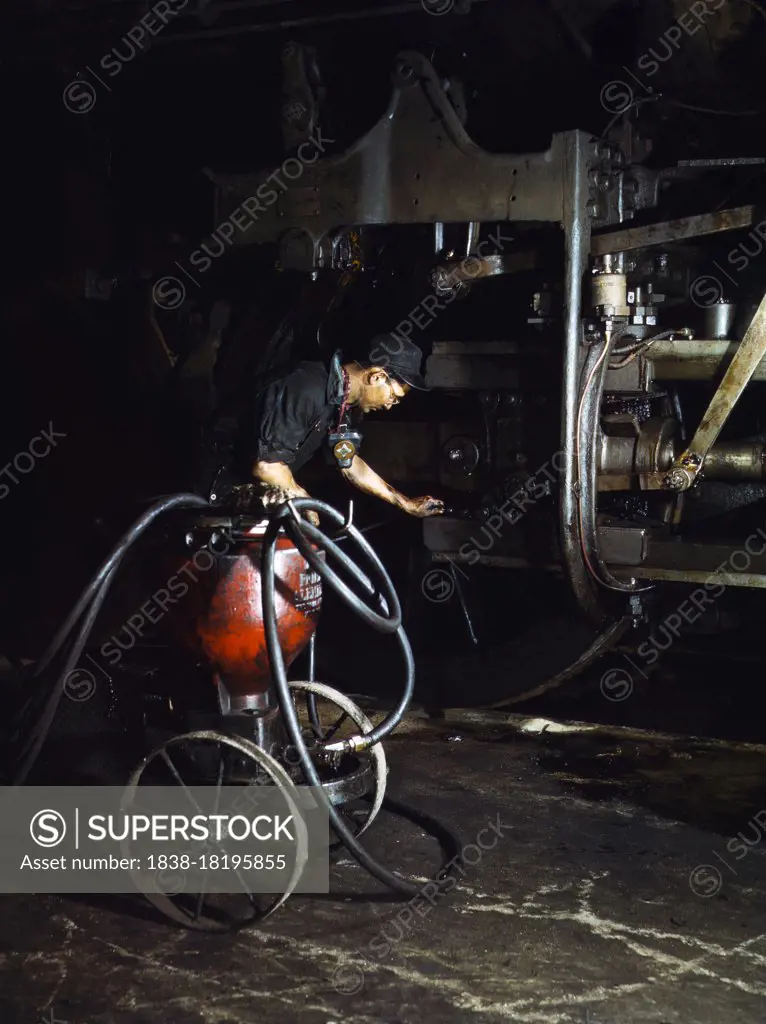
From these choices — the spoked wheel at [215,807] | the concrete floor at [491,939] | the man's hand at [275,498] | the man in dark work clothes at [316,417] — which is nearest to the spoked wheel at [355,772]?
the concrete floor at [491,939]

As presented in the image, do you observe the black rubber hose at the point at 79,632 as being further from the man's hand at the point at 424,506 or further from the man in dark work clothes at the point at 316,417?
the man's hand at the point at 424,506

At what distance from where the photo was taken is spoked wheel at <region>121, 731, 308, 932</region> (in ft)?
11.6

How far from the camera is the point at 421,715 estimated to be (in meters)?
5.71

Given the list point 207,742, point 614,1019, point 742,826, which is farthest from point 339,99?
point 614,1019

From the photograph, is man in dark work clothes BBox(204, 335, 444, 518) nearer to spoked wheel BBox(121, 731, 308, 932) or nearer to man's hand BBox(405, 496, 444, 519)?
man's hand BBox(405, 496, 444, 519)

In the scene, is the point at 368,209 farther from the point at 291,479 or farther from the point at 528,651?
the point at 528,651

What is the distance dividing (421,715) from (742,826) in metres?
1.80

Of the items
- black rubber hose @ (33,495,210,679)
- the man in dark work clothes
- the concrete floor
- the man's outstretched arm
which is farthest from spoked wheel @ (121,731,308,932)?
the man's outstretched arm

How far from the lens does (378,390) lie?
4.66 m

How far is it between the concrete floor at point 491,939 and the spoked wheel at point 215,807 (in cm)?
7

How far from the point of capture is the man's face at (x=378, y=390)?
4.63m

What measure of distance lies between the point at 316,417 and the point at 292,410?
0.12m

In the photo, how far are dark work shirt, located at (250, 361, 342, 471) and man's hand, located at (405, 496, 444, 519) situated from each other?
542 mm

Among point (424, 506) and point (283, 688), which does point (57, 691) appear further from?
point (424, 506)
